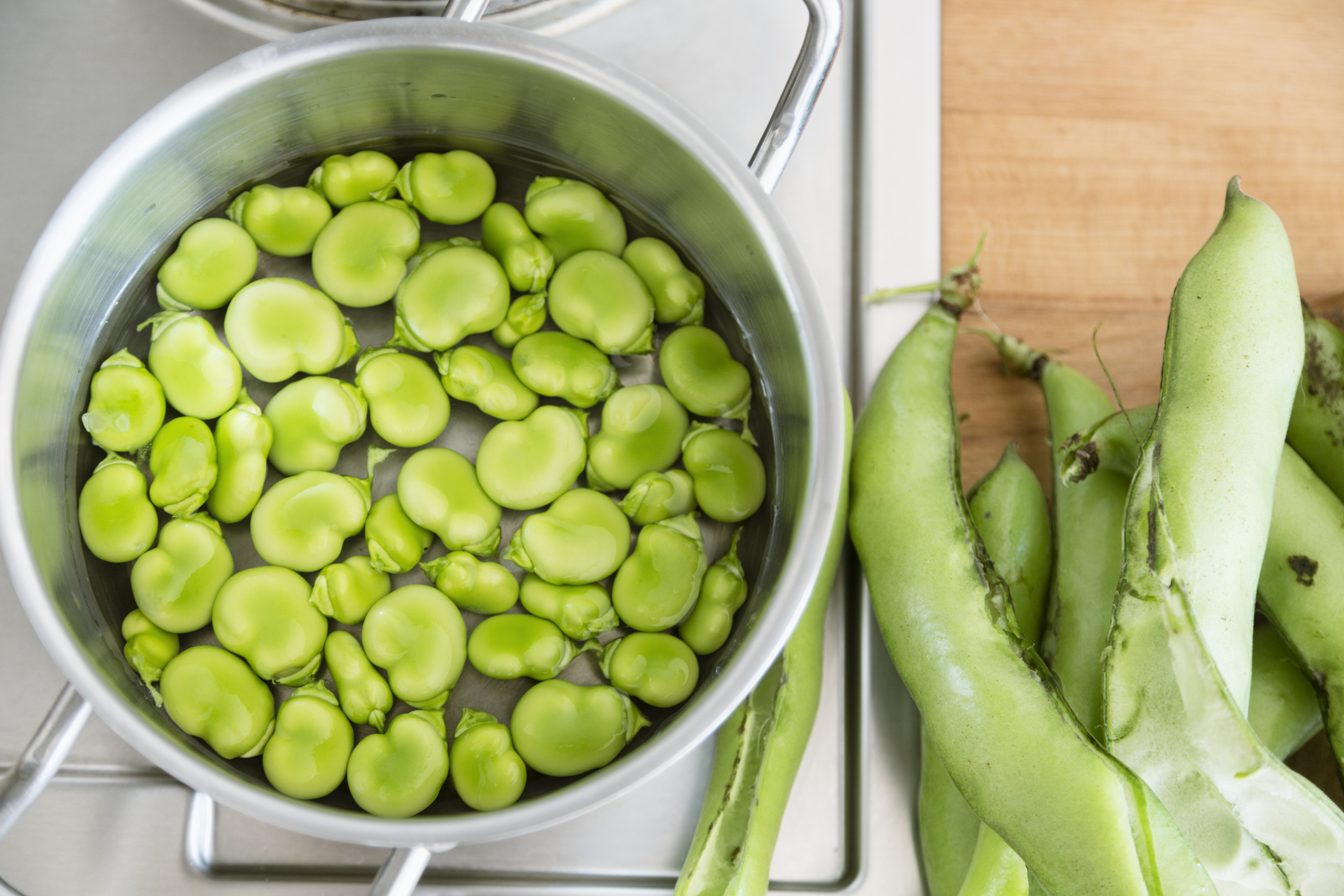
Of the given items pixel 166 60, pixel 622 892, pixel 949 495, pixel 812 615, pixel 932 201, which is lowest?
pixel 622 892

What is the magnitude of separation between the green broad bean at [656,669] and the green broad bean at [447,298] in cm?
37

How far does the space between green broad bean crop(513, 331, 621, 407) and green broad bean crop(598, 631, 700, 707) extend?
0.87 feet

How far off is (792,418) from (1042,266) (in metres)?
0.43

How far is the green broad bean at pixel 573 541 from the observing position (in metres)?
0.92

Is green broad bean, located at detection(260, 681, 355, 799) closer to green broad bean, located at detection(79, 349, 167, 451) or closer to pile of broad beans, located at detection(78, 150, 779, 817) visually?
pile of broad beans, located at detection(78, 150, 779, 817)

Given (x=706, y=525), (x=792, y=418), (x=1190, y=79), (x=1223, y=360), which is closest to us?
(x=1223, y=360)

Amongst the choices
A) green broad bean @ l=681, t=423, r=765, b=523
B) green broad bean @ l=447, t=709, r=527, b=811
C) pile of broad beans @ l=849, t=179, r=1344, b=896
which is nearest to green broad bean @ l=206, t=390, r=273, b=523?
green broad bean @ l=447, t=709, r=527, b=811

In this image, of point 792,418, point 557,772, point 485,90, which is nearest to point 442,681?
point 557,772

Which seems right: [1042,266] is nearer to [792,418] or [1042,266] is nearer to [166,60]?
[792,418]

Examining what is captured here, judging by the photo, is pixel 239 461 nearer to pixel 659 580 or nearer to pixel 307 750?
pixel 307 750

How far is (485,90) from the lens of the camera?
34.0 inches

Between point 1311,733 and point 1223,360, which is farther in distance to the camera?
point 1311,733

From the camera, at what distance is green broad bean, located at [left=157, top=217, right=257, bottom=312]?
90 cm

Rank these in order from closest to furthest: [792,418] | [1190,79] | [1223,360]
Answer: [1223,360]
[792,418]
[1190,79]
